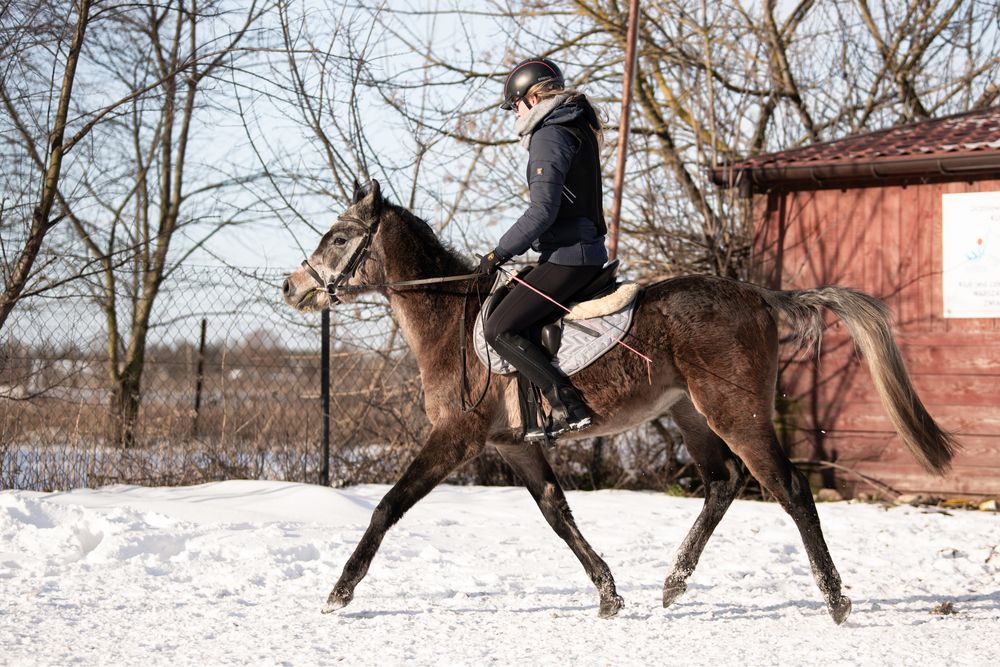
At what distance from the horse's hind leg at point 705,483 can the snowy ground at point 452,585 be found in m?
0.24

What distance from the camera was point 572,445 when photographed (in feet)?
35.7

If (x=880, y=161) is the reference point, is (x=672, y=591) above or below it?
below

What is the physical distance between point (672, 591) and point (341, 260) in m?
2.72

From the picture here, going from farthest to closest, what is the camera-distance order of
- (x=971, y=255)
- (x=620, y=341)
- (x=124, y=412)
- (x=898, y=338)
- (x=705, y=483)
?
(x=971, y=255), (x=898, y=338), (x=124, y=412), (x=705, y=483), (x=620, y=341)

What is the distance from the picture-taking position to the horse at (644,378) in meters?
5.29

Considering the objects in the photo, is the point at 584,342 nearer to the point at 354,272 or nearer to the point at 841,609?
the point at 354,272

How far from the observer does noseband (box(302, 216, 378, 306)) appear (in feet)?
18.6

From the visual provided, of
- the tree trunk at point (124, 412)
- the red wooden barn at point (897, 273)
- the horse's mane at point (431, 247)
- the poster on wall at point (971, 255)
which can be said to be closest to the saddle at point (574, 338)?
the horse's mane at point (431, 247)

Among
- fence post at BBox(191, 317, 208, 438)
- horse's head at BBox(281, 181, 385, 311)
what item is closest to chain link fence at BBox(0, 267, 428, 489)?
fence post at BBox(191, 317, 208, 438)

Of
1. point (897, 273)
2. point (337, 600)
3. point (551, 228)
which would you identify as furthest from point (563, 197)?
point (897, 273)

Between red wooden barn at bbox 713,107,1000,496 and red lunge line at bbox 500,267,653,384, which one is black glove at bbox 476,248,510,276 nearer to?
red lunge line at bbox 500,267,653,384

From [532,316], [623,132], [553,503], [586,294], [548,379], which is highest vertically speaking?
[623,132]

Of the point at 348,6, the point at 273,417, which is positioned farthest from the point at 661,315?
the point at 348,6

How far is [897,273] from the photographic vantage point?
10.3 metres
